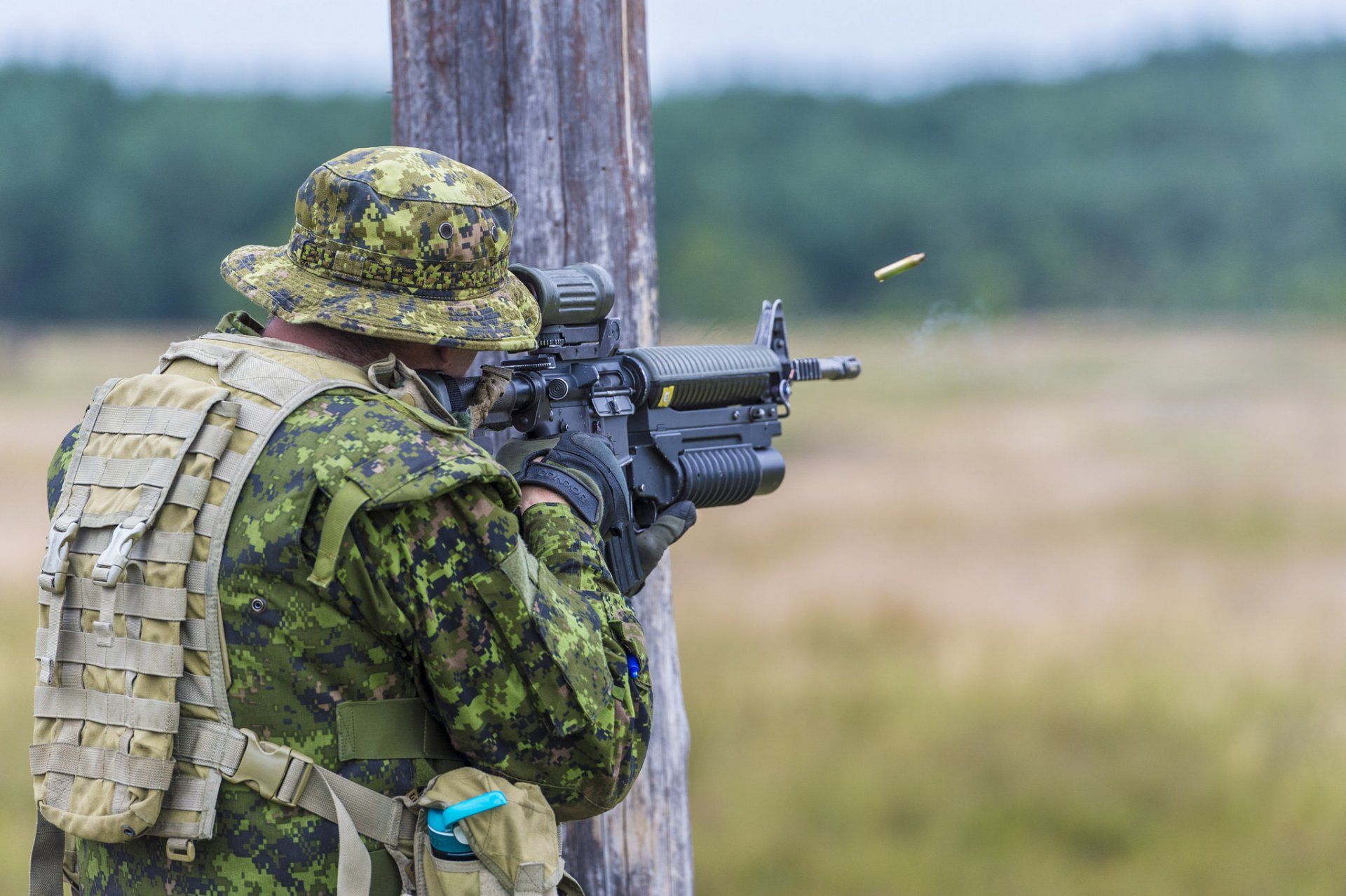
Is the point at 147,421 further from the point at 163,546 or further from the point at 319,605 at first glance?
the point at 319,605

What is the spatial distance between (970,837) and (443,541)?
796 centimetres

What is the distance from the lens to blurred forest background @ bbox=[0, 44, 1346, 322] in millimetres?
39500

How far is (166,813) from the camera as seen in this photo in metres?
2.68

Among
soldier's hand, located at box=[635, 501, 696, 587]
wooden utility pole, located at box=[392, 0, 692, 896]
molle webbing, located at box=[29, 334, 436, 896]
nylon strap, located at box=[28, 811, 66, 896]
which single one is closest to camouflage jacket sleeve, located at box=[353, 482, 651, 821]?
molle webbing, located at box=[29, 334, 436, 896]

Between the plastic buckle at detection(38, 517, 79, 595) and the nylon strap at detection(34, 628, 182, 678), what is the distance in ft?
0.35

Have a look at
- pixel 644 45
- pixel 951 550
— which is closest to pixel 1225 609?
pixel 951 550

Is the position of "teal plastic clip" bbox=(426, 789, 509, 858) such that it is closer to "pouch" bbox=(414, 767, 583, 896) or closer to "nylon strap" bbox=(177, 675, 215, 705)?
"pouch" bbox=(414, 767, 583, 896)

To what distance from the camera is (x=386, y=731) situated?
2.71 m

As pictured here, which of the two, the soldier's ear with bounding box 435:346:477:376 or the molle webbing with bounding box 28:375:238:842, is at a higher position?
the soldier's ear with bounding box 435:346:477:376

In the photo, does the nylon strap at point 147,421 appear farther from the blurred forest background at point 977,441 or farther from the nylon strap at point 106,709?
the blurred forest background at point 977,441

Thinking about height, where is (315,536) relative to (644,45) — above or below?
below

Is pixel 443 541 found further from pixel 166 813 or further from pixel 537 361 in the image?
pixel 537 361

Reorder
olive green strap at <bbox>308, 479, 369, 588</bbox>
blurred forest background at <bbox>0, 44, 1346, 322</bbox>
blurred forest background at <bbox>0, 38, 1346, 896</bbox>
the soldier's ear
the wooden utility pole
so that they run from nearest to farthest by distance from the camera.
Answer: olive green strap at <bbox>308, 479, 369, 588</bbox> < the soldier's ear < the wooden utility pole < blurred forest background at <bbox>0, 38, 1346, 896</bbox> < blurred forest background at <bbox>0, 44, 1346, 322</bbox>

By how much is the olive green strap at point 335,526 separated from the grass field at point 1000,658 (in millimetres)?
2098
